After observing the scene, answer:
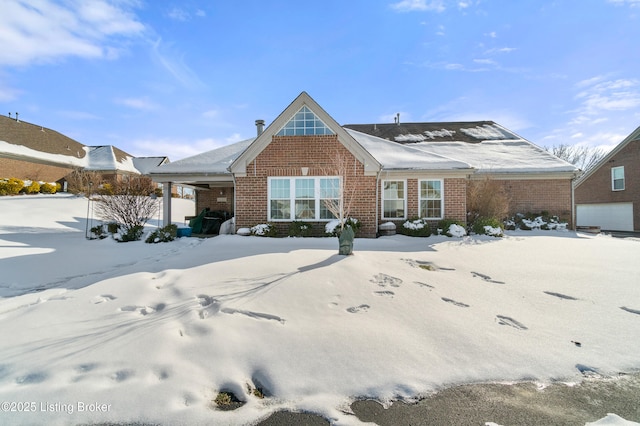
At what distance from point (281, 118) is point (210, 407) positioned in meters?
11.3

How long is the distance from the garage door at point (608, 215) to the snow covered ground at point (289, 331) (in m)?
19.8

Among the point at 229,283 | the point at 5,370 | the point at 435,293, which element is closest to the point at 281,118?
the point at 229,283

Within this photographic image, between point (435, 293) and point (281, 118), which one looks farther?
point (281, 118)

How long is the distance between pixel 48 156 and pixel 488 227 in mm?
37849

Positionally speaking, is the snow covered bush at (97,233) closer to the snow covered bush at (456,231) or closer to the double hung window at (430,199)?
the double hung window at (430,199)

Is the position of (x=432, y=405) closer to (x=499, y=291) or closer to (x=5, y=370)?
(x=499, y=291)

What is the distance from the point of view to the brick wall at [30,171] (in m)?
26.0

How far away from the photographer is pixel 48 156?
96.4 feet

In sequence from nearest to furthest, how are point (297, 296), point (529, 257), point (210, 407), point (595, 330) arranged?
point (210, 407)
point (595, 330)
point (297, 296)
point (529, 257)

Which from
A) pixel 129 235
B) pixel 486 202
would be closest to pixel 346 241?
pixel 129 235

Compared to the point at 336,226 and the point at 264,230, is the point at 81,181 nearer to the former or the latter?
the point at 264,230

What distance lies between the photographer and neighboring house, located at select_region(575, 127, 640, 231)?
21.5m

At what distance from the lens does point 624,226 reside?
22109 mm

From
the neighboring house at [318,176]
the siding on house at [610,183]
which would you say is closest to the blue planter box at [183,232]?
the neighboring house at [318,176]
